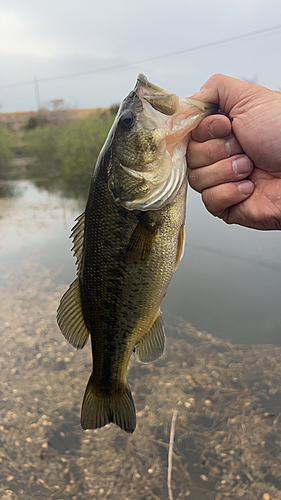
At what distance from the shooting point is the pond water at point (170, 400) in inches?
114

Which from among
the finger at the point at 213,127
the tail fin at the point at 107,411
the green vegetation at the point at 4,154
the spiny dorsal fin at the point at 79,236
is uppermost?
the finger at the point at 213,127

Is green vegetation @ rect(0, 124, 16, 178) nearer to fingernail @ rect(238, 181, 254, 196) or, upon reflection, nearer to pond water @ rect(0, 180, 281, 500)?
pond water @ rect(0, 180, 281, 500)

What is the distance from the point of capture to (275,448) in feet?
9.89

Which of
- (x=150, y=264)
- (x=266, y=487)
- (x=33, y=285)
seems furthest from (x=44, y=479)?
(x=33, y=285)

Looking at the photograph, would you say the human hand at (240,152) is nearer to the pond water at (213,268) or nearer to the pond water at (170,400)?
the pond water at (170,400)

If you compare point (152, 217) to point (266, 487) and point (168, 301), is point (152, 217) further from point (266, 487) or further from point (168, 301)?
point (168, 301)

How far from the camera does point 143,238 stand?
1.36 metres

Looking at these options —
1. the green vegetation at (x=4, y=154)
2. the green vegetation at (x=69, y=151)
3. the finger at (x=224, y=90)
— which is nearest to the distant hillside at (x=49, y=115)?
the green vegetation at (x=69, y=151)

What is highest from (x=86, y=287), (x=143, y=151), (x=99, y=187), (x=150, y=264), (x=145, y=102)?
(x=145, y=102)

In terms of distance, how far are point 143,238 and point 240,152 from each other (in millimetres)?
782

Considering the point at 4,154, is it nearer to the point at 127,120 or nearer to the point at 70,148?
the point at 70,148

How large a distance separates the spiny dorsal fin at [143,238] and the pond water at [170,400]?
8.31ft

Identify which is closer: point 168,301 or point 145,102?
point 145,102

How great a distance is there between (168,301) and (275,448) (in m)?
2.77
